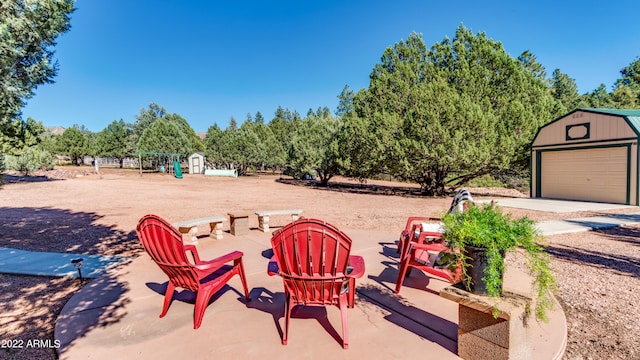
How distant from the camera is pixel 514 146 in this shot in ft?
51.5

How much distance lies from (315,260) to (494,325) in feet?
4.38

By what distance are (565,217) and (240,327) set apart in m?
10.5

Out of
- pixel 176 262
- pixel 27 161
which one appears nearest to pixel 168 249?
pixel 176 262

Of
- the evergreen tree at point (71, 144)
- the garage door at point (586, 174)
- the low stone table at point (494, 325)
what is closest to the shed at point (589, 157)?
the garage door at point (586, 174)

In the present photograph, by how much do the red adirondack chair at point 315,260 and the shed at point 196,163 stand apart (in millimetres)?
40823

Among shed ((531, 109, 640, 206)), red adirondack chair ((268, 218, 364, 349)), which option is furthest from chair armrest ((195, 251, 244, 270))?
shed ((531, 109, 640, 206))

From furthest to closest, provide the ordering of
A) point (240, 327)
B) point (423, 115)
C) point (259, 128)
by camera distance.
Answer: point (259, 128) → point (423, 115) → point (240, 327)

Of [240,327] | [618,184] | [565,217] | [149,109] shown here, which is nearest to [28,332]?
[240,327]

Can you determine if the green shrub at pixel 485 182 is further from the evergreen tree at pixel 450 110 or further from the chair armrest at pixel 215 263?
the chair armrest at pixel 215 263

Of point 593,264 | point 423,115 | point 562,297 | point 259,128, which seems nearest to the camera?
point 562,297

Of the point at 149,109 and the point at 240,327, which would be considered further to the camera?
the point at 149,109

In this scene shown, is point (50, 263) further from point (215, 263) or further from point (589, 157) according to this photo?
point (589, 157)

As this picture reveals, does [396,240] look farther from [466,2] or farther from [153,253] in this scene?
[466,2]

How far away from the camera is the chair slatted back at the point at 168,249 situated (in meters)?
2.77
